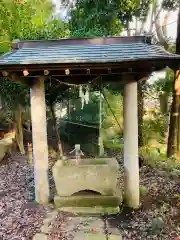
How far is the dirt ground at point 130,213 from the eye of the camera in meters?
3.72

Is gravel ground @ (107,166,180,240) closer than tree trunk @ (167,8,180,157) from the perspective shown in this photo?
Yes

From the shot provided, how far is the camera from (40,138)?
4.60 meters

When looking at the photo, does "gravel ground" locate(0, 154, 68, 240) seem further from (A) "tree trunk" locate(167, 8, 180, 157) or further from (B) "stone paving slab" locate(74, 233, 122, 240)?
(A) "tree trunk" locate(167, 8, 180, 157)

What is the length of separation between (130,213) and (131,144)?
3.76 ft

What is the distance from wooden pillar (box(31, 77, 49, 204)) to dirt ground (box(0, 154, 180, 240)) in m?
0.29

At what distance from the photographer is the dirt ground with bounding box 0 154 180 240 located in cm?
372

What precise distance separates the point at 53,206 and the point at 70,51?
267 cm

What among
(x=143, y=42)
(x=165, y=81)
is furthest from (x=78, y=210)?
(x=165, y=81)

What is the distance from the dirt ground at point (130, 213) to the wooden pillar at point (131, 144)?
0.85ft

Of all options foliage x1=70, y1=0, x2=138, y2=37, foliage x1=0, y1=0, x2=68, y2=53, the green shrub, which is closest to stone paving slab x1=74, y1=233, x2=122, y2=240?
the green shrub

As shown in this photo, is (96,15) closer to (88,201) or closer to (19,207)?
(88,201)

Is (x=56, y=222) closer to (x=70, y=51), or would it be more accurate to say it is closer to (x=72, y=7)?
(x=70, y=51)

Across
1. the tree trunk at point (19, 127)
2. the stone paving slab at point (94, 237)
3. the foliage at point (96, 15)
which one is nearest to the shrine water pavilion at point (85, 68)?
the stone paving slab at point (94, 237)

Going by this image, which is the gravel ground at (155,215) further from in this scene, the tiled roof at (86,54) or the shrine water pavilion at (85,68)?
the tiled roof at (86,54)
